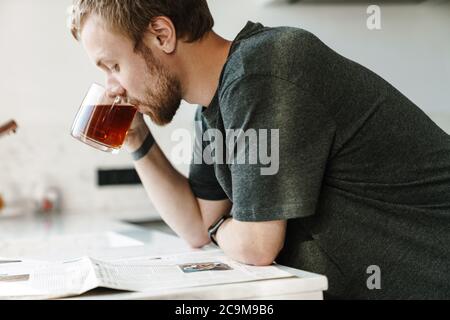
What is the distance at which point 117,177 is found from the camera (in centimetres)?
306

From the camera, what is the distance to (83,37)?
4.02 ft

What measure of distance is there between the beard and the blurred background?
5.12ft

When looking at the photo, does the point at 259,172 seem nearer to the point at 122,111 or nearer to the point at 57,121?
the point at 122,111

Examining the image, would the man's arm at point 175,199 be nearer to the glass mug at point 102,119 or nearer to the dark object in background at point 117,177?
the glass mug at point 102,119

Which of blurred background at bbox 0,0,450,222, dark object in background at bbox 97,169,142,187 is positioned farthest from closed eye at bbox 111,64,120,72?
dark object in background at bbox 97,169,142,187

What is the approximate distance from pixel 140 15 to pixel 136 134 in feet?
1.00

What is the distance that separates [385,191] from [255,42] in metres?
0.34

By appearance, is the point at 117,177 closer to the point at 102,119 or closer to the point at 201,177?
the point at 201,177

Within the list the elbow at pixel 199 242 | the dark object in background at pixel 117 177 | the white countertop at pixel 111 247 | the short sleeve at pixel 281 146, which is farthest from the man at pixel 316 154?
the dark object in background at pixel 117 177

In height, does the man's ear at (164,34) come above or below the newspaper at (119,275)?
above

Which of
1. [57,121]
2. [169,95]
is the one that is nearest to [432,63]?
[57,121]

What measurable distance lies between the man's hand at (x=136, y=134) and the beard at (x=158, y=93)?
0.10m

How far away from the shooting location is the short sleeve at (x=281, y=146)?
101 centimetres

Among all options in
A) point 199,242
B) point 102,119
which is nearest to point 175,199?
point 199,242
